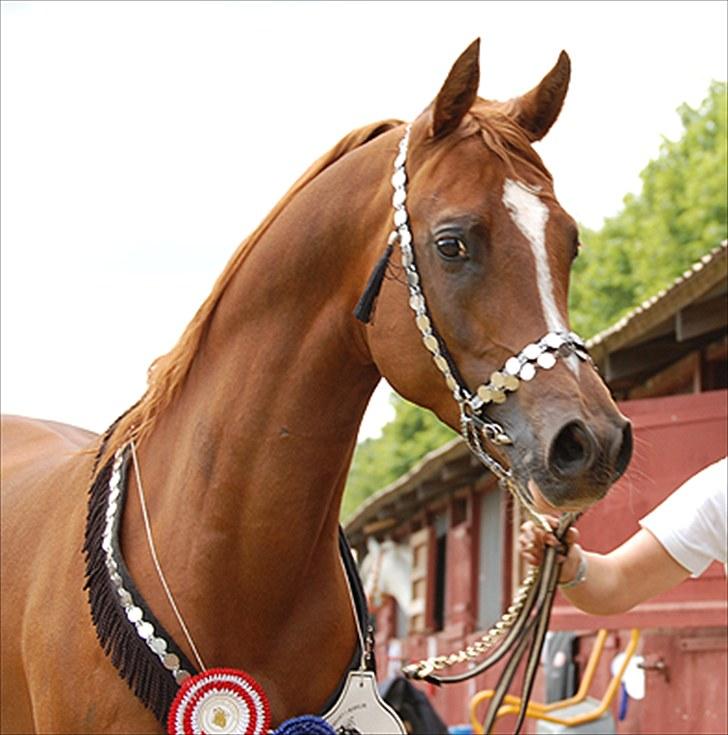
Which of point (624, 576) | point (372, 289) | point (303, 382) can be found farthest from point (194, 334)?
point (624, 576)

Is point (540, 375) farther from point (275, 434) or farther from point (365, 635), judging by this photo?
point (365, 635)

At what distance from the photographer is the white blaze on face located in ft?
9.99

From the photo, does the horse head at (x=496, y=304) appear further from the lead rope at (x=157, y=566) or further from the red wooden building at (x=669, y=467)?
the red wooden building at (x=669, y=467)

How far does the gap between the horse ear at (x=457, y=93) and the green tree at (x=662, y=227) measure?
25847mm

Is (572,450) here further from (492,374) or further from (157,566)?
(157,566)

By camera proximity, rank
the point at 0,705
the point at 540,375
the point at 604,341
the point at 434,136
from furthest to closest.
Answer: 1. the point at 604,341
2. the point at 0,705
3. the point at 434,136
4. the point at 540,375

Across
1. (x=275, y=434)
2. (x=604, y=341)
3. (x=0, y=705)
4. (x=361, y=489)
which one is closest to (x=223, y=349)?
(x=275, y=434)

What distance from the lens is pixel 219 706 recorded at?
3.30 meters

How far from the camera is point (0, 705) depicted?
13.2 ft

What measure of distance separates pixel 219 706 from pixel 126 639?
25 cm

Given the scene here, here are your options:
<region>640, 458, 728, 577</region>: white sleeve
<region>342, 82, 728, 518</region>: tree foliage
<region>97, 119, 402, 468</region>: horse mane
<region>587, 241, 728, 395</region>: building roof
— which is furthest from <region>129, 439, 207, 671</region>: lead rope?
<region>342, 82, 728, 518</region>: tree foliage

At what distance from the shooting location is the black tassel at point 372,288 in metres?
3.29

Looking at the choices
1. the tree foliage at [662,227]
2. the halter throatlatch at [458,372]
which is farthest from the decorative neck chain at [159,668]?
the tree foliage at [662,227]

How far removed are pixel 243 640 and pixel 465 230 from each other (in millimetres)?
1030
